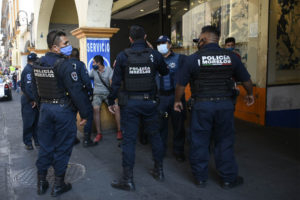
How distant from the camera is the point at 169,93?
4488mm

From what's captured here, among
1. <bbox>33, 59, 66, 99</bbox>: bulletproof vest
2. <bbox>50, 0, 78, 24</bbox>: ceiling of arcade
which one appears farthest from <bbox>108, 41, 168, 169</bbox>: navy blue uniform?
<bbox>50, 0, 78, 24</bbox>: ceiling of arcade

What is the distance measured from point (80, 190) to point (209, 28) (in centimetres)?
259

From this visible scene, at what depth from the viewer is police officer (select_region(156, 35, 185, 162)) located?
4.40 metres

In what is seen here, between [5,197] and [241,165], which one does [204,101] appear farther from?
[5,197]

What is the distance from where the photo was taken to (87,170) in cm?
432

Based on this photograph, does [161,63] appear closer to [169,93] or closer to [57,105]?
[169,93]

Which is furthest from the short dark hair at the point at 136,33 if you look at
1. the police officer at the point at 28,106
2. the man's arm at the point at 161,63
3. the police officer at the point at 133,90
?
the police officer at the point at 28,106

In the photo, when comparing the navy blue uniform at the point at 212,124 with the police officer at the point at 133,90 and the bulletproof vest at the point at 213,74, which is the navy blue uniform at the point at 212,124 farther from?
the police officer at the point at 133,90

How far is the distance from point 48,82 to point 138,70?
43.1 inches

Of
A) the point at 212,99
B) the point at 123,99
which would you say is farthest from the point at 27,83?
the point at 212,99

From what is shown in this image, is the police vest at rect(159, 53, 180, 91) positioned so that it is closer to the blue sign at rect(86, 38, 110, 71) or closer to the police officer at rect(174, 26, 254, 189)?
the police officer at rect(174, 26, 254, 189)

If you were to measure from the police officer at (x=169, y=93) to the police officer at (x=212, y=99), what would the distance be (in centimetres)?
85

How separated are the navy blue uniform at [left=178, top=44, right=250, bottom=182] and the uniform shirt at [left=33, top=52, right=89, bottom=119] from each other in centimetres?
124

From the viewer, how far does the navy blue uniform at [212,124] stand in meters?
3.42
